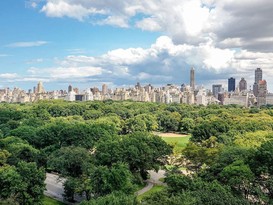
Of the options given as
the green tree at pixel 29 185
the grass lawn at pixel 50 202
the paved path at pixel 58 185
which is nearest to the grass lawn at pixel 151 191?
the paved path at pixel 58 185

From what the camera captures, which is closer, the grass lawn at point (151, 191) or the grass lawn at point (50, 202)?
the grass lawn at point (151, 191)

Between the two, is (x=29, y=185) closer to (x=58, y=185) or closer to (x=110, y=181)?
(x=110, y=181)

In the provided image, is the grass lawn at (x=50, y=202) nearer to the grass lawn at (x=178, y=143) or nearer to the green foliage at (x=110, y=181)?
the green foliage at (x=110, y=181)

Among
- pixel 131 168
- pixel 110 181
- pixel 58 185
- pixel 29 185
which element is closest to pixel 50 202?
pixel 29 185

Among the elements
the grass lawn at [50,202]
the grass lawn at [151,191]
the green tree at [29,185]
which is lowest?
the grass lawn at [50,202]

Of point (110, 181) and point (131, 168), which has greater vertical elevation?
point (110, 181)

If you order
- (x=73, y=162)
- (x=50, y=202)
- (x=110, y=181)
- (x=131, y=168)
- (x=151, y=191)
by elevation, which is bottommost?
(x=50, y=202)

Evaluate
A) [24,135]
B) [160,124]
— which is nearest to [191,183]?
[24,135]

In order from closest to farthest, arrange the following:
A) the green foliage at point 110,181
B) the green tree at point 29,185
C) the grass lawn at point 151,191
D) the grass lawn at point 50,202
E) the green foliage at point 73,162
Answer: the green foliage at point 110,181 → the green tree at point 29,185 → the grass lawn at point 151,191 → the grass lawn at point 50,202 → the green foliage at point 73,162

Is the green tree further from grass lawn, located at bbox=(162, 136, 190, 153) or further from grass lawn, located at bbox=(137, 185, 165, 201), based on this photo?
grass lawn, located at bbox=(162, 136, 190, 153)

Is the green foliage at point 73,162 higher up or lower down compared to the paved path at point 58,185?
higher up

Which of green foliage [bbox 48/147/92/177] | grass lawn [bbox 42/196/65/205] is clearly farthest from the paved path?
green foliage [bbox 48/147/92/177]
